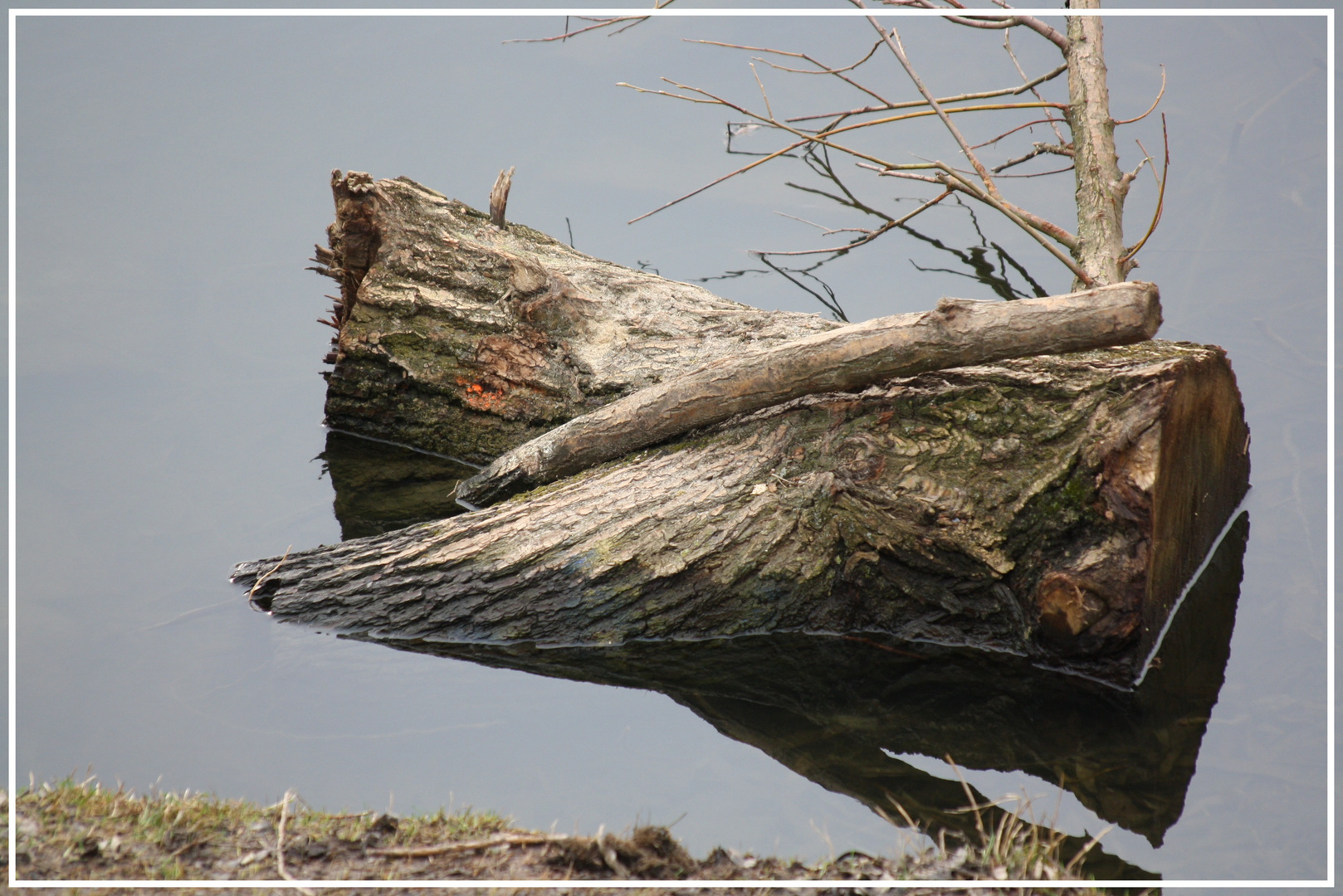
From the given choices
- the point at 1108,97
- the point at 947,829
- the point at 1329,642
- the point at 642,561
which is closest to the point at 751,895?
the point at 947,829

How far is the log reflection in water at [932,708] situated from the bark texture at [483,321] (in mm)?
1575

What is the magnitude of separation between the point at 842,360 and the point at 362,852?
7.02 ft

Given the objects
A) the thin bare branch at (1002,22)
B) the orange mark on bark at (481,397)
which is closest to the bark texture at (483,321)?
the orange mark on bark at (481,397)

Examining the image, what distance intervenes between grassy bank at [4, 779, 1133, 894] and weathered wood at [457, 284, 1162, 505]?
5.08 ft

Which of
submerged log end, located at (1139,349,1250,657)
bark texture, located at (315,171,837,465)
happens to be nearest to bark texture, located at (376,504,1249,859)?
submerged log end, located at (1139,349,1250,657)

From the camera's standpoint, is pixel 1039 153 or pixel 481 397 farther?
pixel 1039 153

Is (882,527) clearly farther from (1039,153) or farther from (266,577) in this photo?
(1039,153)

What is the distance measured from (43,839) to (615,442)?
7.47ft

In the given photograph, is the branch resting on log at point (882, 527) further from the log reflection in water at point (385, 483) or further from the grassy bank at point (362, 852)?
the grassy bank at point (362, 852)

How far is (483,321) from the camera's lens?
472cm

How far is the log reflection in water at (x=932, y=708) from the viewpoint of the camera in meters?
2.77

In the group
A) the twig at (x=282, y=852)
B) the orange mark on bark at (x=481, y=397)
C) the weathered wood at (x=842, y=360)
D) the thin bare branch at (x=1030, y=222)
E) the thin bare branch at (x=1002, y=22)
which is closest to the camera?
the twig at (x=282, y=852)

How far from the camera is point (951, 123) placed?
14.4ft

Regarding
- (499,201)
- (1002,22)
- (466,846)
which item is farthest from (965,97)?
(466,846)
